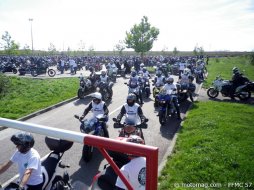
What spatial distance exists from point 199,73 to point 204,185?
21.2 metres

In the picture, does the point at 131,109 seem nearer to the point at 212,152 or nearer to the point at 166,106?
the point at 212,152

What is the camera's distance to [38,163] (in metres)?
4.03

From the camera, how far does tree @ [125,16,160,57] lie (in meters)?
49.3

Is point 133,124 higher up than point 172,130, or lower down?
higher up

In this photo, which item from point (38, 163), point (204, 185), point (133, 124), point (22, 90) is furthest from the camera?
point (22, 90)

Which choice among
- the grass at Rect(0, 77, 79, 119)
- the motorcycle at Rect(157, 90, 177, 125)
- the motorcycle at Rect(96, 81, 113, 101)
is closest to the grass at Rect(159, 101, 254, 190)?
the motorcycle at Rect(157, 90, 177, 125)

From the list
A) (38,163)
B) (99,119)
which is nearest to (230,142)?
(99,119)

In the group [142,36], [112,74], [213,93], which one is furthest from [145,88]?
[142,36]

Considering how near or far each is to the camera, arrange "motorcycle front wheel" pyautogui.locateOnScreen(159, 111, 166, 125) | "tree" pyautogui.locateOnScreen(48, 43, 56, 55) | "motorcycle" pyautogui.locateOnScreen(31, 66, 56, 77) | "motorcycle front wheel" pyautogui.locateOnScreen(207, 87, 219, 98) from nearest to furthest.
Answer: "motorcycle front wheel" pyautogui.locateOnScreen(159, 111, 166, 125) < "motorcycle front wheel" pyautogui.locateOnScreen(207, 87, 219, 98) < "motorcycle" pyautogui.locateOnScreen(31, 66, 56, 77) < "tree" pyautogui.locateOnScreen(48, 43, 56, 55)

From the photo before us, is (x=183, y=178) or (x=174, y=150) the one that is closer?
(x=183, y=178)

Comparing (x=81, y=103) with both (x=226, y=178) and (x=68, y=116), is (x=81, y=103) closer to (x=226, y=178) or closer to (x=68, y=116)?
(x=68, y=116)

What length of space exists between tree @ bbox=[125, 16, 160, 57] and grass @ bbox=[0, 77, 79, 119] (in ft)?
97.9

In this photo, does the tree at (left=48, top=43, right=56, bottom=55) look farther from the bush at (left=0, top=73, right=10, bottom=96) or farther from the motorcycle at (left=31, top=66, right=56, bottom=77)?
the bush at (left=0, top=73, right=10, bottom=96)

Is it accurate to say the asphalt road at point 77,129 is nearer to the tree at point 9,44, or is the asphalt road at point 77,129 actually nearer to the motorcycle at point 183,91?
the motorcycle at point 183,91
